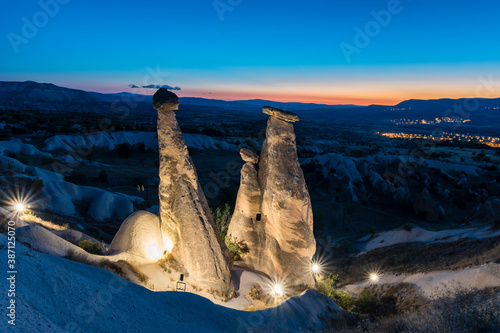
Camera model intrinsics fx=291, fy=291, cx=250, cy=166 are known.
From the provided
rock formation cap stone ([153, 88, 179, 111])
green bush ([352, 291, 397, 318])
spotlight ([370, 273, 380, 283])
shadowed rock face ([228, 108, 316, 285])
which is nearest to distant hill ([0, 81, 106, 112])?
rock formation cap stone ([153, 88, 179, 111])

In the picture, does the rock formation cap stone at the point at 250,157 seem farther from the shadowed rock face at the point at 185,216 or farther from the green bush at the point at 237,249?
the green bush at the point at 237,249

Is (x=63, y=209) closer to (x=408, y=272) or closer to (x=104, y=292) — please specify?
(x=104, y=292)

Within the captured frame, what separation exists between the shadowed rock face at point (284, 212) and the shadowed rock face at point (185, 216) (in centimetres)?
192

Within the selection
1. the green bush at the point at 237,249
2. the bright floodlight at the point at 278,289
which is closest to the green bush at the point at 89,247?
the green bush at the point at 237,249

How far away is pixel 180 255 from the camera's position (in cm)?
1066

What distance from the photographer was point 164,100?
10.8m

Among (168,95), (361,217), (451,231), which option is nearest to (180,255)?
(168,95)

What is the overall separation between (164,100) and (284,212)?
242 inches

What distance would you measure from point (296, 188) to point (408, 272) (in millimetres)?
7647

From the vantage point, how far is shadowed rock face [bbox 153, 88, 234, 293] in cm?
1026

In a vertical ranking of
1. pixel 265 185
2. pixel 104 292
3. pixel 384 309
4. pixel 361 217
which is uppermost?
pixel 265 185

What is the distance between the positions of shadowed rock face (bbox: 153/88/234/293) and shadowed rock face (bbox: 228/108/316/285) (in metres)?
1.92

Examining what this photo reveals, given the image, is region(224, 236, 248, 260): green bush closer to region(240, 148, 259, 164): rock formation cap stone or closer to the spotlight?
region(240, 148, 259, 164): rock formation cap stone

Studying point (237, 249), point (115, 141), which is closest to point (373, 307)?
point (237, 249)
